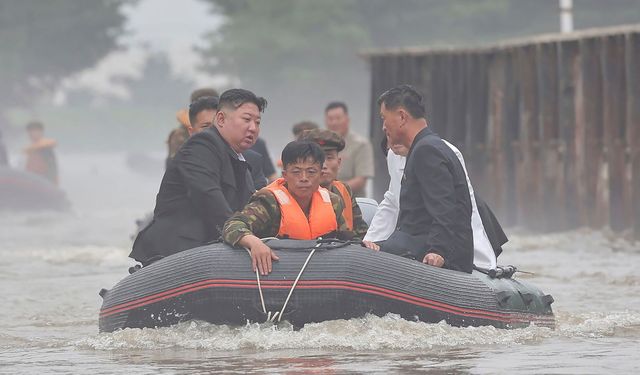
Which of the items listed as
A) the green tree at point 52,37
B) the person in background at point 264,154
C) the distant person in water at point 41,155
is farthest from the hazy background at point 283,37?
the person in background at point 264,154

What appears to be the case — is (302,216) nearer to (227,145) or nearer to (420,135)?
(227,145)

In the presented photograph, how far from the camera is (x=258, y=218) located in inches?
384

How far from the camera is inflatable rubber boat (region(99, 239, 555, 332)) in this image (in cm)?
944

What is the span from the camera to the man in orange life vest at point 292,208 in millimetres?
9695

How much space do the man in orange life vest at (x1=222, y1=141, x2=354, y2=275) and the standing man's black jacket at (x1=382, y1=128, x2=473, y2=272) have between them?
0.45 meters

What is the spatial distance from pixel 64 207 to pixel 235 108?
23.0 meters

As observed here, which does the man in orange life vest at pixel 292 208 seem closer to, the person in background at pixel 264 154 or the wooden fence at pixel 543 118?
the person in background at pixel 264 154

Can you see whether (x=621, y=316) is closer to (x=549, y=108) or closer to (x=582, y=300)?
(x=582, y=300)

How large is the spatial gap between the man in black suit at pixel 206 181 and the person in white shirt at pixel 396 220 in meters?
0.87

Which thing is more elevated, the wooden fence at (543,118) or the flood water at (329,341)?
the wooden fence at (543,118)

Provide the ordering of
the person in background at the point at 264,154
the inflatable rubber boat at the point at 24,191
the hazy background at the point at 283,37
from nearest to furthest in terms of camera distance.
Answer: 1. the person in background at the point at 264,154
2. the inflatable rubber boat at the point at 24,191
3. the hazy background at the point at 283,37

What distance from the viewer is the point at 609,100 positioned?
830 inches

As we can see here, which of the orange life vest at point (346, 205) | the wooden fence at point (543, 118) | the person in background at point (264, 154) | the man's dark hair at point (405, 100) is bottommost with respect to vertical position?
the orange life vest at point (346, 205)

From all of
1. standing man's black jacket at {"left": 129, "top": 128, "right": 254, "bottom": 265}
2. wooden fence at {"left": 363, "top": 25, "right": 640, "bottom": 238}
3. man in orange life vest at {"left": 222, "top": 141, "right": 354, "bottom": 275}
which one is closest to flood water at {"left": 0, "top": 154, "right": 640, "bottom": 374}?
man in orange life vest at {"left": 222, "top": 141, "right": 354, "bottom": 275}
